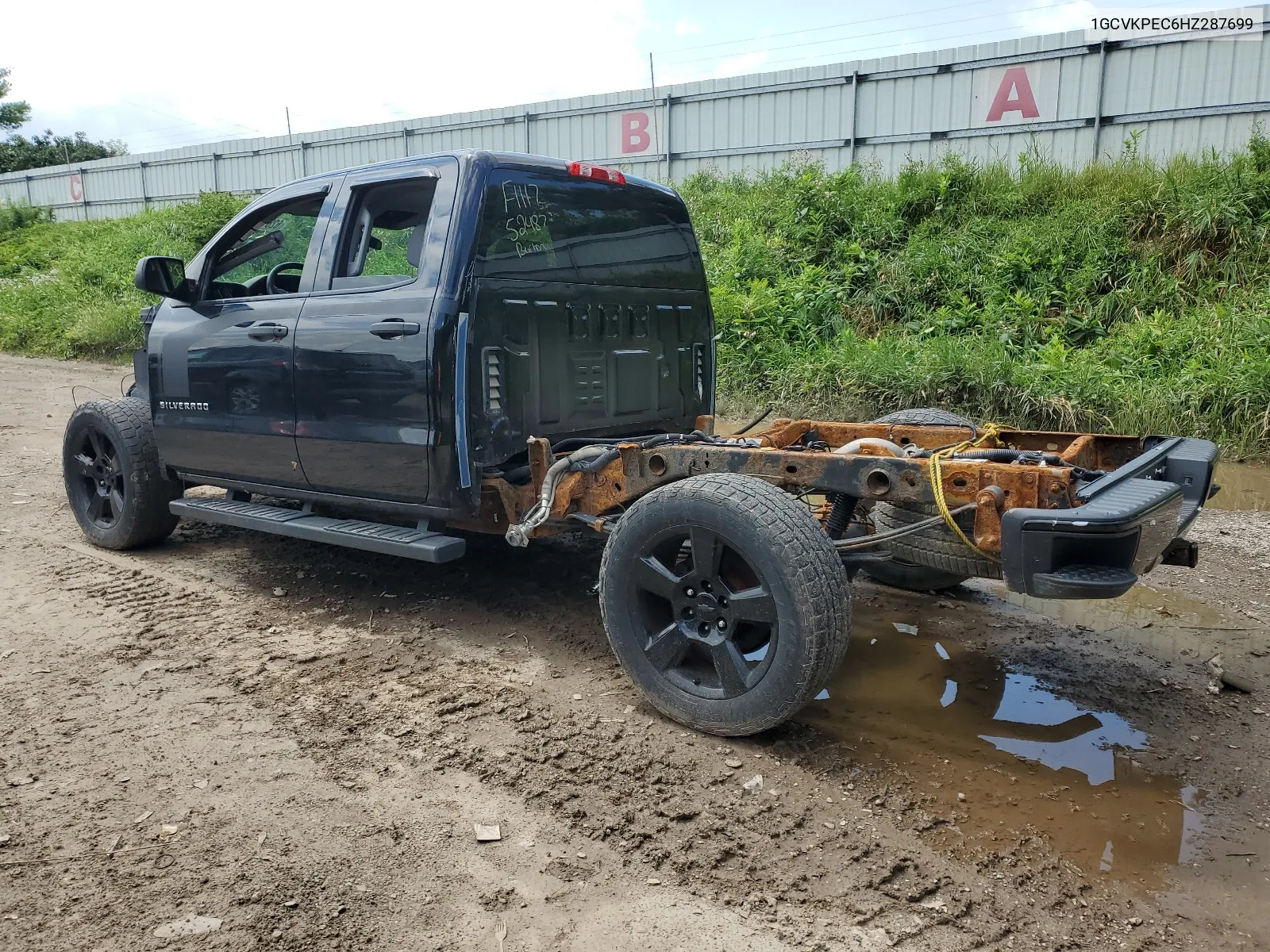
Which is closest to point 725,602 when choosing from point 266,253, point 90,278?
point 266,253

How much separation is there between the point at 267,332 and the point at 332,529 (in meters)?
0.98

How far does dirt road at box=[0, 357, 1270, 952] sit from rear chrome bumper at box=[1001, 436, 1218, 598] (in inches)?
27.3

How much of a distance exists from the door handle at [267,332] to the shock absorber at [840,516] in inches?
102

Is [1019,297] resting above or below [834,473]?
above

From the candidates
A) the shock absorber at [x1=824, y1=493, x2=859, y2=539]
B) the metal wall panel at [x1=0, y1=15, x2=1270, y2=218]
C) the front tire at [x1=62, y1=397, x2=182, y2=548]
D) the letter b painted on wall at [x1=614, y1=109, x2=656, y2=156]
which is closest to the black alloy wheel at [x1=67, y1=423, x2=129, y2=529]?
the front tire at [x1=62, y1=397, x2=182, y2=548]

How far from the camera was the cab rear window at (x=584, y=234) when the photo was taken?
13.4 feet

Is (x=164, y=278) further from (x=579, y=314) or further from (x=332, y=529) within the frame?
(x=579, y=314)

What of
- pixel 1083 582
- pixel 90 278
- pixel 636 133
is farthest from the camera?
pixel 90 278

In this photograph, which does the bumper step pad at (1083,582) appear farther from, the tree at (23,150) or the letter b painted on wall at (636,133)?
the tree at (23,150)

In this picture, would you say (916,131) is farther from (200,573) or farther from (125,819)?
(125,819)

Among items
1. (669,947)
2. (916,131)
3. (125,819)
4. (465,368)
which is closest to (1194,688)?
(669,947)

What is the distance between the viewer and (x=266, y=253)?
5.16 meters

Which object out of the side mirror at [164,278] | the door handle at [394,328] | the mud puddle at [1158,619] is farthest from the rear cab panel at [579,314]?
the mud puddle at [1158,619]

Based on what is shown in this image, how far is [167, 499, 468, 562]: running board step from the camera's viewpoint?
4.10m
